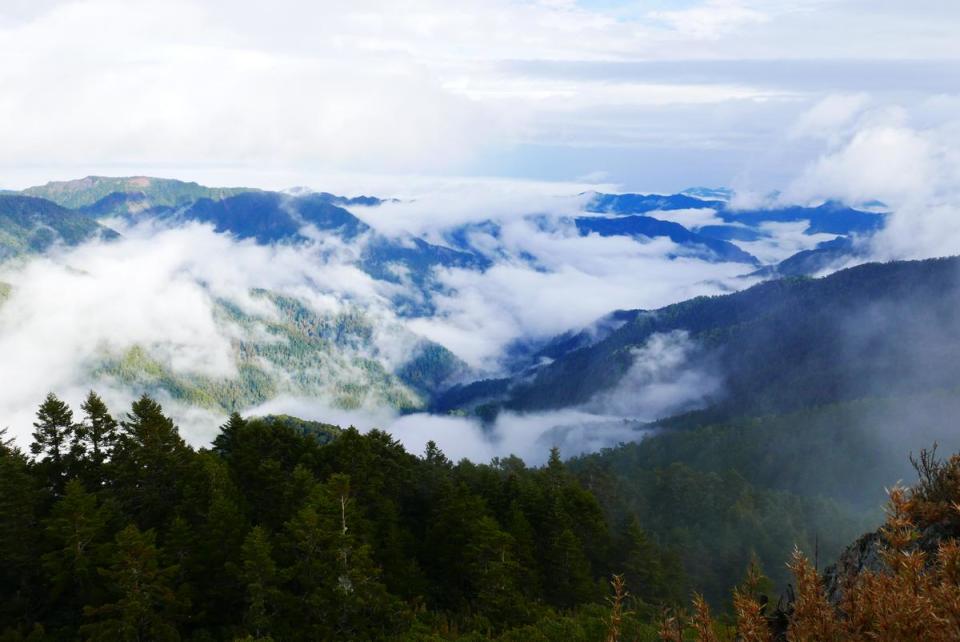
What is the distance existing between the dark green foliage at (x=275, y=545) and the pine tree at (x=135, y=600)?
0.08 m

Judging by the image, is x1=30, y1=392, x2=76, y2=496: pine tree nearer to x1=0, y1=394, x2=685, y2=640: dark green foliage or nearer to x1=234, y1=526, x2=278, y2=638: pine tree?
x1=0, y1=394, x2=685, y2=640: dark green foliage

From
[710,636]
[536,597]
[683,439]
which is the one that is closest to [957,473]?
[710,636]

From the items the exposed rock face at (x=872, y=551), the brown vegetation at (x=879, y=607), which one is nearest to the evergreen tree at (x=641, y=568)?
the exposed rock face at (x=872, y=551)

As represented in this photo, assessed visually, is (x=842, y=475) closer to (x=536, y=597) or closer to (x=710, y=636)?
(x=536, y=597)

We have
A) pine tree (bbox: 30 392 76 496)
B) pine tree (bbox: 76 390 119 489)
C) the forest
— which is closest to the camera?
the forest

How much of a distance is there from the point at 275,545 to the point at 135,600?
10130 millimetres

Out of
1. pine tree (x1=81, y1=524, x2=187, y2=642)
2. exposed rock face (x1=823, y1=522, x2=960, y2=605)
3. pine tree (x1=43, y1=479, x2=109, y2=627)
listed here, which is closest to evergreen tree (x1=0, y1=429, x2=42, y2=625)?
pine tree (x1=43, y1=479, x2=109, y2=627)

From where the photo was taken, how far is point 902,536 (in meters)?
7.01

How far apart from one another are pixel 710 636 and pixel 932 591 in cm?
211

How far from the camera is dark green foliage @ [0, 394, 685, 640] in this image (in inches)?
1124

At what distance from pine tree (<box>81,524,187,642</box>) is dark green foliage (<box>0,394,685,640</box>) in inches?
3.1

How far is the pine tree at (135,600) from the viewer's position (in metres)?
25.7

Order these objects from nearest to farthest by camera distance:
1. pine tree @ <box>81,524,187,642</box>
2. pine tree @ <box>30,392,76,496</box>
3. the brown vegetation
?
1. the brown vegetation
2. pine tree @ <box>81,524,187,642</box>
3. pine tree @ <box>30,392,76,496</box>

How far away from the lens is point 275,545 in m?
35.6
